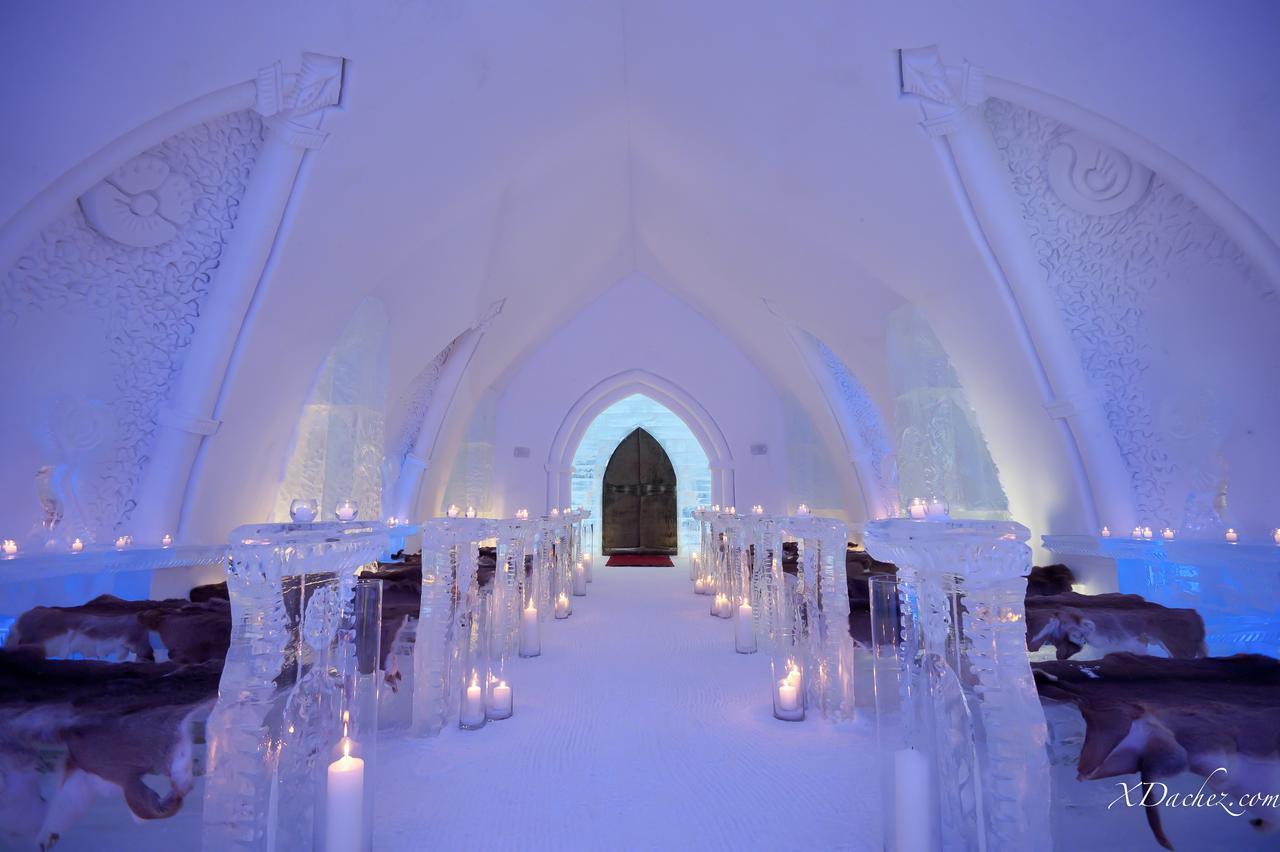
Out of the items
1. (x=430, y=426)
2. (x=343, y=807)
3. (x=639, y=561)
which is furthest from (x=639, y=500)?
(x=343, y=807)

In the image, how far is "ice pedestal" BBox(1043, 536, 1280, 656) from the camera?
138 inches

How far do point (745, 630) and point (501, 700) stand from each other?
185 cm

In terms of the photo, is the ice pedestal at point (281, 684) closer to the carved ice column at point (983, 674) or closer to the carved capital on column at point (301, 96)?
the carved ice column at point (983, 674)

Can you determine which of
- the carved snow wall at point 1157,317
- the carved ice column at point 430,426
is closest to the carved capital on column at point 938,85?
the carved snow wall at point 1157,317

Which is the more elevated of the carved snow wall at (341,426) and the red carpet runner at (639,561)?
the carved snow wall at (341,426)

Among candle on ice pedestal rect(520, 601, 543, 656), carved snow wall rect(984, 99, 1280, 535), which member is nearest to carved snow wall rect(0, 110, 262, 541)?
candle on ice pedestal rect(520, 601, 543, 656)

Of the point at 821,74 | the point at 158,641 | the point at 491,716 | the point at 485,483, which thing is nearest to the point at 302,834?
the point at 491,716

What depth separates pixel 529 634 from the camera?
4199 millimetres

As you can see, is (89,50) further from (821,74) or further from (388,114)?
(821,74)

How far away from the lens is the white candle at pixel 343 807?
148 cm

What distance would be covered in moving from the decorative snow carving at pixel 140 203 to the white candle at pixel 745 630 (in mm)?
4199

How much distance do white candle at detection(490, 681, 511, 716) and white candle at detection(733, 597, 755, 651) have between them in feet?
5.92

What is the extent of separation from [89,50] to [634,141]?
4.70m

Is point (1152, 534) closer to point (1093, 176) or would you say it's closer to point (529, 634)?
point (1093, 176)
